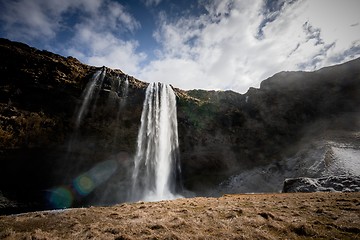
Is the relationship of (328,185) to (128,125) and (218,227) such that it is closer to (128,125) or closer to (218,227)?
(218,227)

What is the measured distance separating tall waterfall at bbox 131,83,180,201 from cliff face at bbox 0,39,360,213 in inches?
67.6

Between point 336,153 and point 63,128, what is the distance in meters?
47.7

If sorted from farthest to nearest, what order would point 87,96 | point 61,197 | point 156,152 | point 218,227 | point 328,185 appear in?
point 156,152 < point 87,96 < point 61,197 < point 328,185 < point 218,227

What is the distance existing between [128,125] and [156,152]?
7288 mm

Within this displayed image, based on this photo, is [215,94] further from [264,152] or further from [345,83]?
[345,83]

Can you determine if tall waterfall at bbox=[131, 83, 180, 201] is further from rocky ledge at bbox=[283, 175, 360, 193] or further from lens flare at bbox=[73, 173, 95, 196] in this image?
rocky ledge at bbox=[283, 175, 360, 193]

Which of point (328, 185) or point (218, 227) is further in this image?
point (328, 185)

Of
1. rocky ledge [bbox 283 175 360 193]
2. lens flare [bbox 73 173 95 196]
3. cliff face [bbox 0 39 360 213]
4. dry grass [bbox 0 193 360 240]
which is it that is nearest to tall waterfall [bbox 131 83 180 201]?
cliff face [bbox 0 39 360 213]

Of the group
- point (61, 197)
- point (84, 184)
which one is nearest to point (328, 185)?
point (84, 184)

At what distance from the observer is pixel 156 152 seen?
38.8 meters

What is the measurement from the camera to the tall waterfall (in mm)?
37625

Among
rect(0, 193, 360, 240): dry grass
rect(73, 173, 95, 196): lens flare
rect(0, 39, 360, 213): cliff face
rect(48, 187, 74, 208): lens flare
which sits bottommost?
rect(48, 187, 74, 208): lens flare

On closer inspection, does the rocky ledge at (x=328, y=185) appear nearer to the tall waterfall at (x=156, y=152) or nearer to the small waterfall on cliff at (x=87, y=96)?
the tall waterfall at (x=156, y=152)

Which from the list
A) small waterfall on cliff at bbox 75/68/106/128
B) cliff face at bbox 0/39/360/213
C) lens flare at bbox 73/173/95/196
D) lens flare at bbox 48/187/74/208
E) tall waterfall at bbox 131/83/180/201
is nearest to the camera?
cliff face at bbox 0/39/360/213
